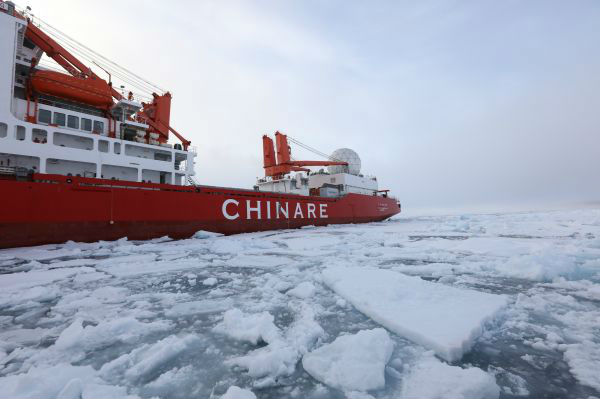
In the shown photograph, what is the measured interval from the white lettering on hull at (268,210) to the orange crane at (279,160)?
5429 mm

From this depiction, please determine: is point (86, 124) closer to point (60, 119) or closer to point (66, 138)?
point (60, 119)

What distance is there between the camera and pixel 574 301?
2.96m

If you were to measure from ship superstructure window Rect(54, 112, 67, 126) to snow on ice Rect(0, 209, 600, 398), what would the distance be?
32.7ft

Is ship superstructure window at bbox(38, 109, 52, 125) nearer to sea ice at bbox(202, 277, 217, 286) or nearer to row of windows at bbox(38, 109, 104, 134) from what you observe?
row of windows at bbox(38, 109, 104, 134)

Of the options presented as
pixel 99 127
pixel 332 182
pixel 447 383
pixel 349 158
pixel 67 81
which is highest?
pixel 67 81

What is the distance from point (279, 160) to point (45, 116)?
13738mm

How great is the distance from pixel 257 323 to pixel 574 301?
339 cm

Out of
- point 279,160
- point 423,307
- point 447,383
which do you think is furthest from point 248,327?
point 279,160

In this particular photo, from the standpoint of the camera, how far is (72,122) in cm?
1169

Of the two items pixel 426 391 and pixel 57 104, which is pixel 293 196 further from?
pixel 426 391

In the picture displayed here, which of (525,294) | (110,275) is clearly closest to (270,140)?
(110,275)

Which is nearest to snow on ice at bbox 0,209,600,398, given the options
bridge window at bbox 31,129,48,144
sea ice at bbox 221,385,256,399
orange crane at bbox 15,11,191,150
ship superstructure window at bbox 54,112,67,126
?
sea ice at bbox 221,385,256,399

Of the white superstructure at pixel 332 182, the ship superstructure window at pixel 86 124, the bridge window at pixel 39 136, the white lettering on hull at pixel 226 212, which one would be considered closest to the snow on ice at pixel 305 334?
the white lettering on hull at pixel 226 212

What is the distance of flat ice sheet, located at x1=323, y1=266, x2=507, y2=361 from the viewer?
78.8 inches
